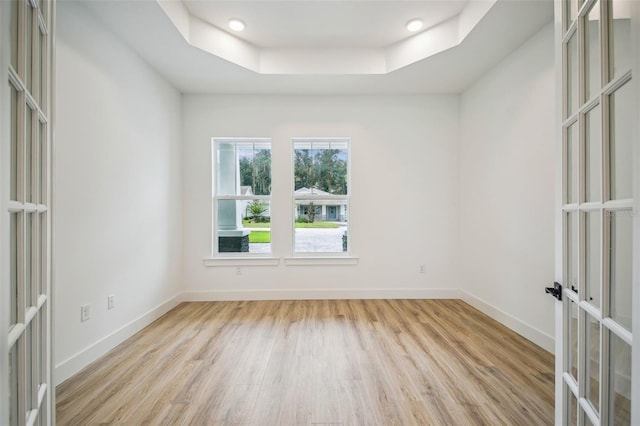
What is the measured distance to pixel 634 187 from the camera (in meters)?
0.76

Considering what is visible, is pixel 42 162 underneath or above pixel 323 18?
underneath

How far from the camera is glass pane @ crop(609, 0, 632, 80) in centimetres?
81

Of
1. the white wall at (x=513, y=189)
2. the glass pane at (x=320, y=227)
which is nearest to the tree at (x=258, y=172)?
the glass pane at (x=320, y=227)

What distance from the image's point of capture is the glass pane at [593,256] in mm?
962

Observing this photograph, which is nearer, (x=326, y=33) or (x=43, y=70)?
(x=43, y=70)

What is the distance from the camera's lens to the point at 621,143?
2.82 feet

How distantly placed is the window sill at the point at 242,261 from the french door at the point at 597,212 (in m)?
3.04

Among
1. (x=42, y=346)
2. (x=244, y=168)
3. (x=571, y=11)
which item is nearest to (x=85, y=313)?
(x=42, y=346)

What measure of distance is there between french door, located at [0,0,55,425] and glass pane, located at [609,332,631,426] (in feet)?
5.39

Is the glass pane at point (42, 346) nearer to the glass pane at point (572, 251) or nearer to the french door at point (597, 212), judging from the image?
the french door at point (597, 212)

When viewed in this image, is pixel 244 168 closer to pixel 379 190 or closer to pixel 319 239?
pixel 319 239

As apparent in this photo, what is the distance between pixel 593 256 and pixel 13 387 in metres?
1.94

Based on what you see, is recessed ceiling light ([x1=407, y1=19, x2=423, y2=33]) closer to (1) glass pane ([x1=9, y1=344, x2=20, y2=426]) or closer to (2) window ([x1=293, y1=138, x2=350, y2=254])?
(2) window ([x1=293, y1=138, x2=350, y2=254])

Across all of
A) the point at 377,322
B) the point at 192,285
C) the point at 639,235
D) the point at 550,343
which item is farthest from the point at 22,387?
the point at 550,343
